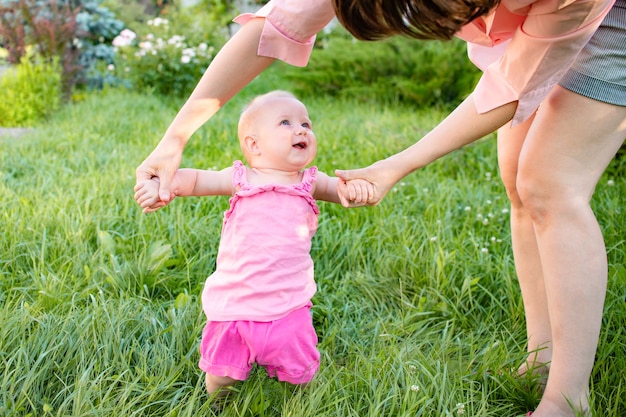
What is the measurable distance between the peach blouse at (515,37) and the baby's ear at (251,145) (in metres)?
0.25

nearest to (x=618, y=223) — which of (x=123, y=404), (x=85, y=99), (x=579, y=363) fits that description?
(x=579, y=363)

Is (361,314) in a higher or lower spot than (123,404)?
lower

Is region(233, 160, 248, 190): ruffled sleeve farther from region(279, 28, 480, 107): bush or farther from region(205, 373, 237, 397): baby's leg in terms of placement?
region(279, 28, 480, 107): bush

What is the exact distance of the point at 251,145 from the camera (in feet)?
5.92

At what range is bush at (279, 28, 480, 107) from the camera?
19.2 feet

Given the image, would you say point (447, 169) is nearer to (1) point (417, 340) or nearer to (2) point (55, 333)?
(1) point (417, 340)

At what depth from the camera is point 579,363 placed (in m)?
1.67

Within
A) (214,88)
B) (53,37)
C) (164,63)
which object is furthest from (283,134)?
(53,37)

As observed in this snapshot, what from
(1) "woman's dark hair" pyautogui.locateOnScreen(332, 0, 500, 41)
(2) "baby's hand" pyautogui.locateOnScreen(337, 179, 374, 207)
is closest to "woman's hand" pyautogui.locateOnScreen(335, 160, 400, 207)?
(2) "baby's hand" pyautogui.locateOnScreen(337, 179, 374, 207)

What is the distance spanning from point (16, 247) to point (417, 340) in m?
1.65

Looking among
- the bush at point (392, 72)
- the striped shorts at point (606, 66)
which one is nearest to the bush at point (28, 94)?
the bush at point (392, 72)

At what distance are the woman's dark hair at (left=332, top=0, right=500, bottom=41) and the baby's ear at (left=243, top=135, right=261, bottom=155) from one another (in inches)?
21.7

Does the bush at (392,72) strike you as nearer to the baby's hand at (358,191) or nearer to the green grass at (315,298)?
the green grass at (315,298)

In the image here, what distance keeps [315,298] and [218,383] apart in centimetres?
74
